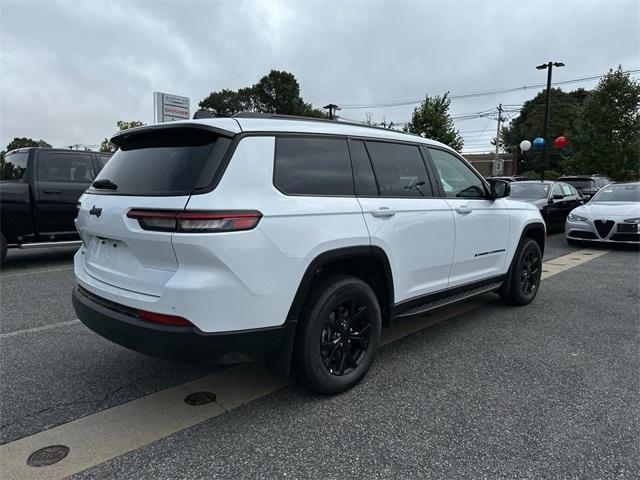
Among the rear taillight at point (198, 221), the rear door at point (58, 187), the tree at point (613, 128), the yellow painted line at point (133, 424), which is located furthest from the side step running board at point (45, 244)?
the tree at point (613, 128)

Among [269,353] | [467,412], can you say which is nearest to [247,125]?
[269,353]

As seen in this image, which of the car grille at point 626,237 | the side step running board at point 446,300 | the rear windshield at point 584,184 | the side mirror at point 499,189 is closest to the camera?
the side step running board at point 446,300

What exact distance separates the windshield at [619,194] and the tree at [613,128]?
1268 cm

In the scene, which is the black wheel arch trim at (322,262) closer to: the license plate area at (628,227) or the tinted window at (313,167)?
the tinted window at (313,167)

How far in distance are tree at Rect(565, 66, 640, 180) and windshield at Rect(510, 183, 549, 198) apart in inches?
478

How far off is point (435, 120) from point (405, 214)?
20091 millimetres

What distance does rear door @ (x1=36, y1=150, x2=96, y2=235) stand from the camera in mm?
7258

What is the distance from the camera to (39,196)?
7188 millimetres

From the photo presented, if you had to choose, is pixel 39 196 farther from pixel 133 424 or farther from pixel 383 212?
pixel 383 212

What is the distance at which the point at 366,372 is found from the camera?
128 inches

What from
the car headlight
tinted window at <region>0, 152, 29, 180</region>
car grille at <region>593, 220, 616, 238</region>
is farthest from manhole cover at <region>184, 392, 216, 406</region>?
the car headlight

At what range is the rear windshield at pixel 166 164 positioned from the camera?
254 centimetres

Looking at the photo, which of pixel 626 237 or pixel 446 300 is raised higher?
pixel 626 237

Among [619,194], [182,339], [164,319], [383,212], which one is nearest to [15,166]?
[164,319]
